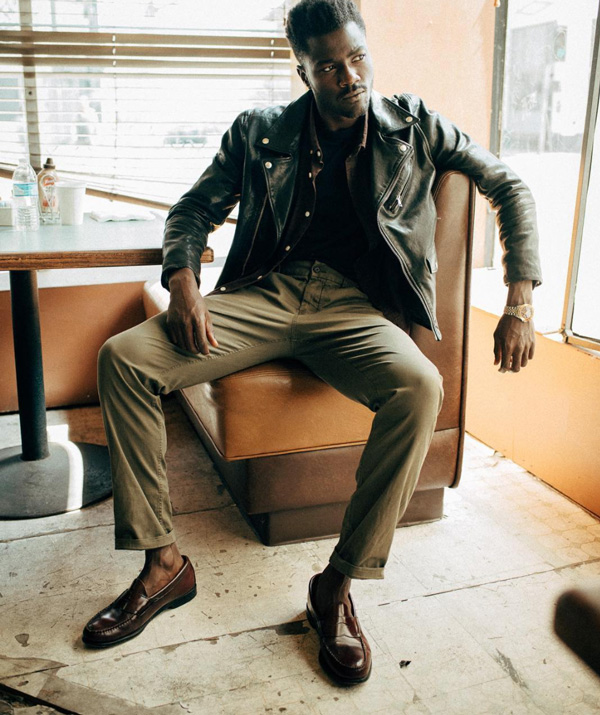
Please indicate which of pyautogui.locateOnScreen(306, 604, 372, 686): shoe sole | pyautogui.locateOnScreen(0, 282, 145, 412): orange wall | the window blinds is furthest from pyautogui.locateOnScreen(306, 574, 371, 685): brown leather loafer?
the window blinds

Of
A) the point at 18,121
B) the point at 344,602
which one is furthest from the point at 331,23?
the point at 18,121

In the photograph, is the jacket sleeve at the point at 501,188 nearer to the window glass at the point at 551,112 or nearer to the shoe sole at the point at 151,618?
the window glass at the point at 551,112

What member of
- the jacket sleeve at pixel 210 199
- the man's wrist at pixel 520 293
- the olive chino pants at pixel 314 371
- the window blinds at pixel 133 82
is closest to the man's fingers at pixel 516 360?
the man's wrist at pixel 520 293

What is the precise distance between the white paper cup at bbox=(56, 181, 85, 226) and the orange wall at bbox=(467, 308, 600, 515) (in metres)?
1.55

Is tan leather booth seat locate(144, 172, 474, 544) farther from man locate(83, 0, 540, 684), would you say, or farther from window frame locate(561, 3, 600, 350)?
window frame locate(561, 3, 600, 350)

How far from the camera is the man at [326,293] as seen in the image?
1.67 metres

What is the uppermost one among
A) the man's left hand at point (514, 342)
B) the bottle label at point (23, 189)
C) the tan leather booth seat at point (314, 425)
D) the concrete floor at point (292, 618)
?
the bottle label at point (23, 189)

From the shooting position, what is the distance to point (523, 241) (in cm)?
195

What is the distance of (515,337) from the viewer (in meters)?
1.89

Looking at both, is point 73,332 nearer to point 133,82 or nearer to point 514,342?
point 133,82

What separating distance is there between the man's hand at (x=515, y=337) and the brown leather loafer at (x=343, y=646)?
76 cm

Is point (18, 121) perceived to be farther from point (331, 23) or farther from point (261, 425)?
point (261, 425)

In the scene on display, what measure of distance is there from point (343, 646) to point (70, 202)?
1794mm

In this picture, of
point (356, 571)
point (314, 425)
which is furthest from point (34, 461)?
point (356, 571)
